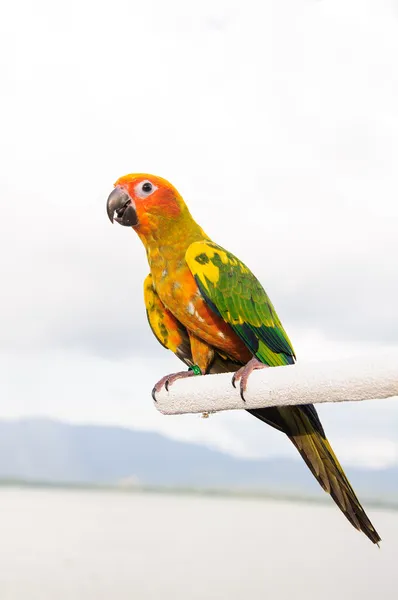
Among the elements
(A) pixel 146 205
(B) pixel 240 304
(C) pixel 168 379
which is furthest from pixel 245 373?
(A) pixel 146 205

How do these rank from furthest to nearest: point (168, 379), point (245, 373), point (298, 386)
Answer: point (168, 379), point (245, 373), point (298, 386)

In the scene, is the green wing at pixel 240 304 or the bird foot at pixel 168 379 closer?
the green wing at pixel 240 304

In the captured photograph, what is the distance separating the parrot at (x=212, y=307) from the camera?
133cm

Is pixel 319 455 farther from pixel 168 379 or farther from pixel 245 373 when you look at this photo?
pixel 168 379

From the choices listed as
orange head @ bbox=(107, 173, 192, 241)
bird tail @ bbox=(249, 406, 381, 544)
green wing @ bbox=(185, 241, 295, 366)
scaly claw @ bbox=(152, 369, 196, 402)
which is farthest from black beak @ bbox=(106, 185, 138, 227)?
bird tail @ bbox=(249, 406, 381, 544)

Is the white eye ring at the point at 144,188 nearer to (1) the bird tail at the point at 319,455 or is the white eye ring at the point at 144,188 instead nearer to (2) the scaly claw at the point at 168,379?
(2) the scaly claw at the point at 168,379

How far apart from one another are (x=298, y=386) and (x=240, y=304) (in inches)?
11.1

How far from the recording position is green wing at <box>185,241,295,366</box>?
1353 millimetres

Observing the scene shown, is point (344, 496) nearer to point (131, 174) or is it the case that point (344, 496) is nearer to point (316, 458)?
point (316, 458)

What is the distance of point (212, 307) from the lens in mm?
1365

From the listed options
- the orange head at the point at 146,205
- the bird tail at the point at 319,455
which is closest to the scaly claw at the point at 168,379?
the bird tail at the point at 319,455

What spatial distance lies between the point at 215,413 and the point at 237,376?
0.14m

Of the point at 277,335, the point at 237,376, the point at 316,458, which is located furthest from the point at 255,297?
the point at 316,458

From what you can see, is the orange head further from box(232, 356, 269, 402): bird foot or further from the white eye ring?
box(232, 356, 269, 402): bird foot
